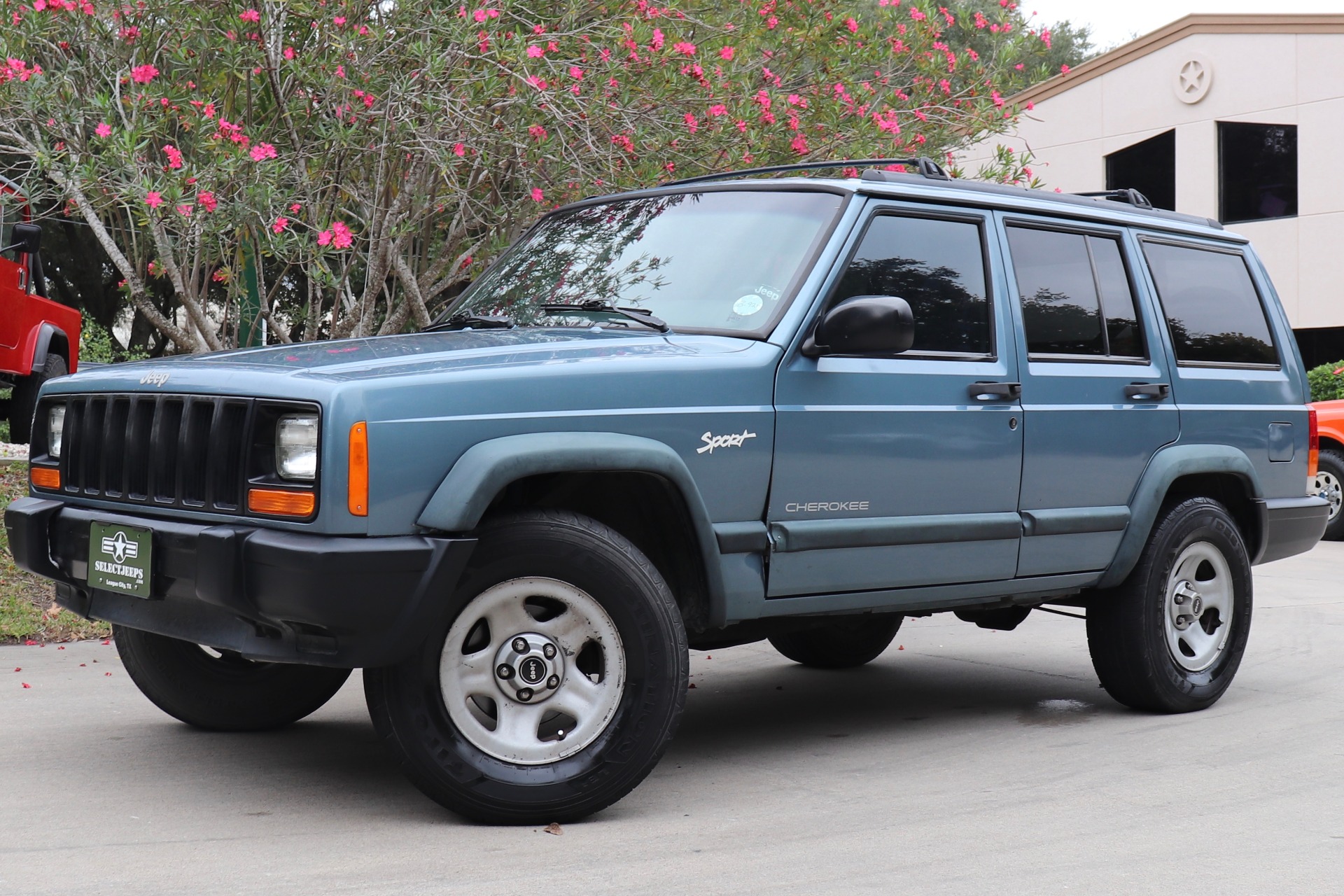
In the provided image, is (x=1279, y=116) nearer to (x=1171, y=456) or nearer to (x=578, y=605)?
(x=1171, y=456)

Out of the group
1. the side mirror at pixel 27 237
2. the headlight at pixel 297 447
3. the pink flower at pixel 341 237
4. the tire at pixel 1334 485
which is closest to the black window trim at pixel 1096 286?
the headlight at pixel 297 447

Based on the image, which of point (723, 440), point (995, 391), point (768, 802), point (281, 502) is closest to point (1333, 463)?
point (995, 391)

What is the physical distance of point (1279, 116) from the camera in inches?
896

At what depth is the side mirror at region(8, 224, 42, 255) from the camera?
10742 millimetres

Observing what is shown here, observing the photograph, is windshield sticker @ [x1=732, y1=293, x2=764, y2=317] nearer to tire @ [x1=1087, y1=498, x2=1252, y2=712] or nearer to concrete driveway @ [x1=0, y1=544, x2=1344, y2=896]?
concrete driveway @ [x1=0, y1=544, x2=1344, y2=896]

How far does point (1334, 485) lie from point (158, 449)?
12.2 metres

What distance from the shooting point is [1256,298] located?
21.5 feet

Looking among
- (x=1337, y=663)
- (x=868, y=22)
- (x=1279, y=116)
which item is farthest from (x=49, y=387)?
(x=1279, y=116)

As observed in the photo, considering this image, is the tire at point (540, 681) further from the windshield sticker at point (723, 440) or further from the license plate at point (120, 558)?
the license plate at point (120, 558)

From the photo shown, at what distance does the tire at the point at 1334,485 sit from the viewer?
13.6 meters

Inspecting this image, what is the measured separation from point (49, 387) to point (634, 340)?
6.32 ft

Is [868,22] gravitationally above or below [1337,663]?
above

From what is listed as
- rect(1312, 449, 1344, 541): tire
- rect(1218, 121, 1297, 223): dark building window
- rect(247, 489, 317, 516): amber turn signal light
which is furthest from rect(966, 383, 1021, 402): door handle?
rect(1218, 121, 1297, 223): dark building window

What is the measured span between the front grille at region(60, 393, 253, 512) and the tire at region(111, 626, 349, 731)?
0.81m
